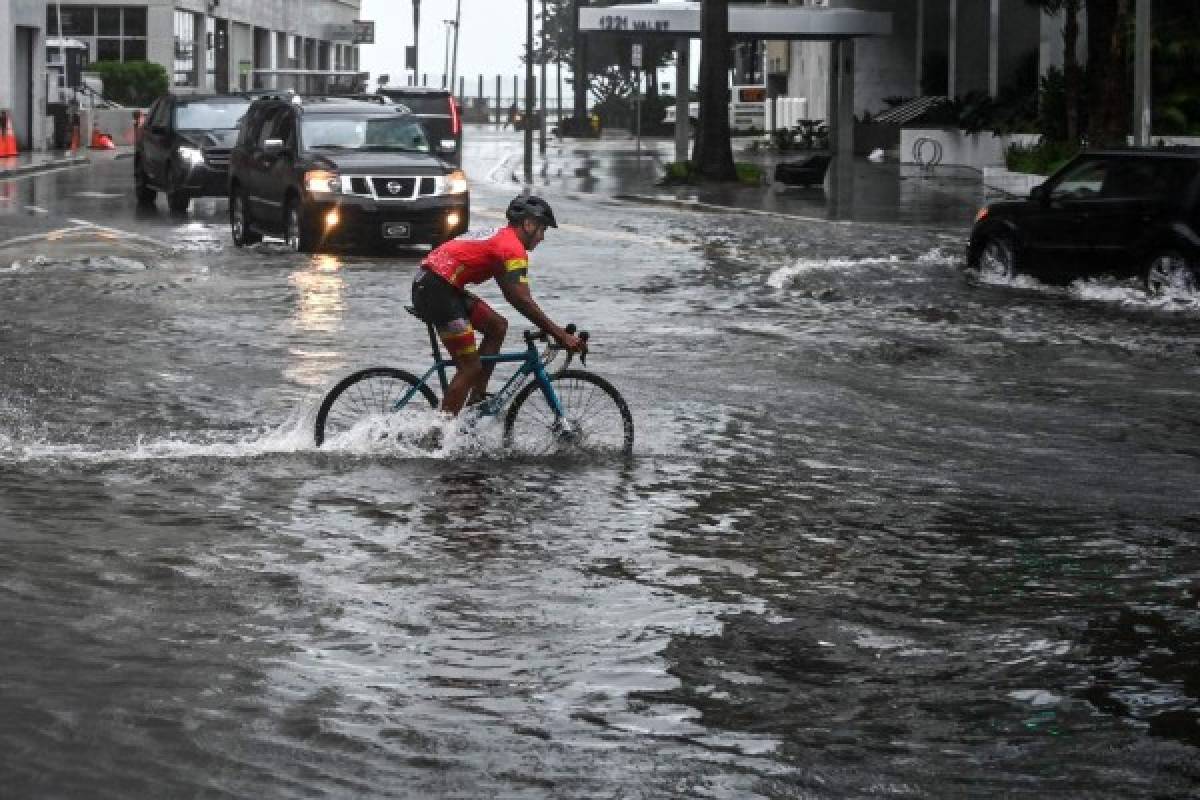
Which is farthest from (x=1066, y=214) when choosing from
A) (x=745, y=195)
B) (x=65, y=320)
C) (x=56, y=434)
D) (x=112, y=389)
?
(x=745, y=195)

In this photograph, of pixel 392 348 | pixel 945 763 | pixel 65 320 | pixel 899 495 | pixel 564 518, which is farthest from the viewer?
pixel 65 320

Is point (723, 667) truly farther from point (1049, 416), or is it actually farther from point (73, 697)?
point (1049, 416)

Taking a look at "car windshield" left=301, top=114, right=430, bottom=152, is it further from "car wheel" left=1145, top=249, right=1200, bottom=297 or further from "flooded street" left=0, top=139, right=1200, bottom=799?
"car wheel" left=1145, top=249, right=1200, bottom=297

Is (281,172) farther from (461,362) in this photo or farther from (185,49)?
(185,49)

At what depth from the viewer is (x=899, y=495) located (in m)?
12.0

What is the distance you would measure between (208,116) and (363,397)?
27.8 meters

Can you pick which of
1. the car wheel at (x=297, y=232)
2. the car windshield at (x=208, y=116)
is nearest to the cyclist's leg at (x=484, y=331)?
the car wheel at (x=297, y=232)

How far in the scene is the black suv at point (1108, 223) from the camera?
22.7 metres

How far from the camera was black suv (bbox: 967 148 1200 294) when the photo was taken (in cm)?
2273

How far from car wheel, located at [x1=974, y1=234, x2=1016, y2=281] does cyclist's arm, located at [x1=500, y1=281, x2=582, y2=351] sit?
1332 centimetres

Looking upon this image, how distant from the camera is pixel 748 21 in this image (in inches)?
2283

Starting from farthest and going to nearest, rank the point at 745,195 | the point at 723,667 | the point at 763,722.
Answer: the point at 745,195
the point at 723,667
the point at 763,722

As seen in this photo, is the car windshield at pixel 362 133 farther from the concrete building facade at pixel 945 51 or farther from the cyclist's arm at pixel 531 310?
the concrete building facade at pixel 945 51

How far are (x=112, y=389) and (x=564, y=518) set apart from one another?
18.7 ft
